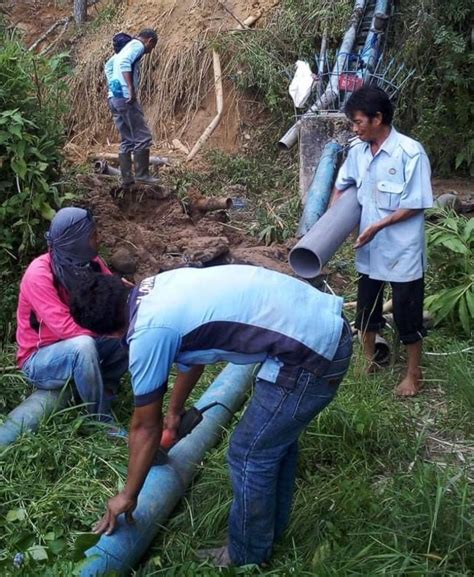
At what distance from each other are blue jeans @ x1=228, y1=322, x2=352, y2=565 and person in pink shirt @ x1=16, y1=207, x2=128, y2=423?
4.60 feet

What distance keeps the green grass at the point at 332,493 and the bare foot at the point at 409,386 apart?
10 centimetres

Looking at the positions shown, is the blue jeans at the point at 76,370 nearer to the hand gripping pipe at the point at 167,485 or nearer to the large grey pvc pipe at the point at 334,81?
the hand gripping pipe at the point at 167,485

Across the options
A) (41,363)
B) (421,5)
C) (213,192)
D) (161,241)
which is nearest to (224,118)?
(213,192)

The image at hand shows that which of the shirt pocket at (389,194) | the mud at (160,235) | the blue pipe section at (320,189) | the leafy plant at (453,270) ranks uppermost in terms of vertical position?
the shirt pocket at (389,194)

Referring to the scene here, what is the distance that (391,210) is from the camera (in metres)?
4.40

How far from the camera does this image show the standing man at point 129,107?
8.14 meters

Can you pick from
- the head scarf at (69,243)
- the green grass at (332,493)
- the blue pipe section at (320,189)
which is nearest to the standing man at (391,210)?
the green grass at (332,493)

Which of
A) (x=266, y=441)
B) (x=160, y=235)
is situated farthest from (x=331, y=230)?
(x=160, y=235)

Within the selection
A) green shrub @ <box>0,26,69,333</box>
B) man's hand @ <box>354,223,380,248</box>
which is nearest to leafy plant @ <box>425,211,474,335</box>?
man's hand @ <box>354,223,380,248</box>

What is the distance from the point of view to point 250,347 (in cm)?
266

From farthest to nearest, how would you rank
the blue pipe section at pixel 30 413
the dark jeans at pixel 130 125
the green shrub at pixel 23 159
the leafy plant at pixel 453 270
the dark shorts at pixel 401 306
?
the dark jeans at pixel 130 125 < the green shrub at pixel 23 159 < the leafy plant at pixel 453 270 < the dark shorts at pixel 401 306 < the blue pipe section at pixel 30 413

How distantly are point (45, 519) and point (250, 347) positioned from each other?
1.36 metres

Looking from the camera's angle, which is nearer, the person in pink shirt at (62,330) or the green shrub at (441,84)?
the person in pink shirt at (62,330)

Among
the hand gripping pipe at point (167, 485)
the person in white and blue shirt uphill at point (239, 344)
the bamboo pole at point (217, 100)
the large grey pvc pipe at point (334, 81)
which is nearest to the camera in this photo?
the person in white and blue shirt uphill at point (239, 344)
